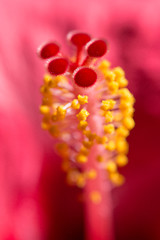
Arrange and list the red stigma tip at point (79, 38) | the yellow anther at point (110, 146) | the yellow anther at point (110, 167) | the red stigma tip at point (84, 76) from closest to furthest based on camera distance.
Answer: the red stigma tip at point (84, 76) → the red stigma tip at point (79, 38) → the yellow anther at point (110, 146) → the yellow anther at point (110, 167)

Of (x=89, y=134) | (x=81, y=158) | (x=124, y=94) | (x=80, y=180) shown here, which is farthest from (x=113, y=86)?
(x=80, y=180)

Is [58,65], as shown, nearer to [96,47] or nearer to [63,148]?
[96,47]

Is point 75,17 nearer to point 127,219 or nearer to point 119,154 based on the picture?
point 119,154

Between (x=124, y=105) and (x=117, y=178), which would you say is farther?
(x=117, y=178)

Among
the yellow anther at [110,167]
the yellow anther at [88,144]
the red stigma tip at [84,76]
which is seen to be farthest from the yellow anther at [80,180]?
the red stigma tip at [84,76]

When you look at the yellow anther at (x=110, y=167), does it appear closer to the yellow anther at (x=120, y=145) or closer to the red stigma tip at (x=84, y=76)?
the yellow anther at (x=120, y=145)

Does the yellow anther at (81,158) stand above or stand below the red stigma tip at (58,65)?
below
